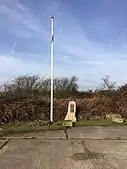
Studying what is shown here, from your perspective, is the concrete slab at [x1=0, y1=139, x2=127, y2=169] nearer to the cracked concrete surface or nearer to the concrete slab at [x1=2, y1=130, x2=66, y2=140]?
the cracked concrete surface

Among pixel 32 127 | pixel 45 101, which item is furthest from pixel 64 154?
pixel 45 101

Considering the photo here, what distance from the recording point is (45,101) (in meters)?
14.8

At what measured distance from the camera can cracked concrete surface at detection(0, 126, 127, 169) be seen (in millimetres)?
5832

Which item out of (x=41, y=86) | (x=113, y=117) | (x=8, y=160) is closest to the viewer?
(x=8, y=160)

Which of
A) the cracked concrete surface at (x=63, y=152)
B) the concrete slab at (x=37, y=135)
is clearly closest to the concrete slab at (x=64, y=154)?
the cracked concrete surface at (x=63, y=152)

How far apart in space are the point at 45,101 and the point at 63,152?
26.3 ft

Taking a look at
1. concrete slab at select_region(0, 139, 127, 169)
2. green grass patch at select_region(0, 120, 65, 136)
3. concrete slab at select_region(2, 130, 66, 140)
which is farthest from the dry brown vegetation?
concrete slab at select_region(0, 139, 127, 169)

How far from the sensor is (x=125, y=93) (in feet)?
54.1

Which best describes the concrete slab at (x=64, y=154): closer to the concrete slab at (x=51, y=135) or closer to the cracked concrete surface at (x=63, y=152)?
the cracked concrete surface at (x=63, y=152)

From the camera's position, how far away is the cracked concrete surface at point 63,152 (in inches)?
230

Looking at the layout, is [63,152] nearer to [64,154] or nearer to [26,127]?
[64,154]

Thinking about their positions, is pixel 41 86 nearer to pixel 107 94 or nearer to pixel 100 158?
pixel 107 94

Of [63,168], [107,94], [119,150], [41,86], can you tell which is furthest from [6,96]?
[63,168]

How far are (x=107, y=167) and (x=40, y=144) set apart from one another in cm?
281
